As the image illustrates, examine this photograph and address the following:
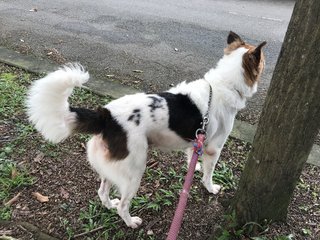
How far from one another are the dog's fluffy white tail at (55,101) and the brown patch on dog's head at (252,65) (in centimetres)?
144

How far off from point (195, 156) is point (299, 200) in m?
1.52

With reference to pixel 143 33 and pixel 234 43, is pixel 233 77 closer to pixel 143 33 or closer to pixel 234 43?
pixel 234 43

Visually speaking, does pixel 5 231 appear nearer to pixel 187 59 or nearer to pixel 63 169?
pixel 63 169

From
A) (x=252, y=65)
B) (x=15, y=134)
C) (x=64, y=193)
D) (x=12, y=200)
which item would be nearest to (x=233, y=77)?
(x=252, y=65)

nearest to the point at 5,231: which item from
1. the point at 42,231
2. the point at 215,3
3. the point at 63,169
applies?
the point at 42,231

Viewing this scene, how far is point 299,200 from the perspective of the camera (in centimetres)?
333

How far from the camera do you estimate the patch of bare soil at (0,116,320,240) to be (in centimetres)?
300

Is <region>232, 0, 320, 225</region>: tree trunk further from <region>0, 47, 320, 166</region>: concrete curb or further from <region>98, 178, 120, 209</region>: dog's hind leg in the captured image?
<region>0, 47, 320, 166</region>: concrete curb

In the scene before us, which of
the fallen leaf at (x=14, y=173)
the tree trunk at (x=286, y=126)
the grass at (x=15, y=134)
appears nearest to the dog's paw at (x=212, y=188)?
the tree trunk at (x=286, y=126)

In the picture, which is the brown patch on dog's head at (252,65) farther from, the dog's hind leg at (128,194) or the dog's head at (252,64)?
the dog's hind leg at (128,194)

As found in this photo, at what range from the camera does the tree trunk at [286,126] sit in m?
2.05

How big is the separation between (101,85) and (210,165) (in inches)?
99.0

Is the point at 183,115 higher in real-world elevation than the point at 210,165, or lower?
higher

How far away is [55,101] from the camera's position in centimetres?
244
